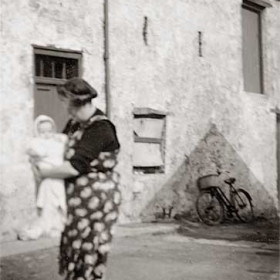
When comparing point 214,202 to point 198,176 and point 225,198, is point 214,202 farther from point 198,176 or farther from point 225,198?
point 198,176

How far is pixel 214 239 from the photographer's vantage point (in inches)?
373

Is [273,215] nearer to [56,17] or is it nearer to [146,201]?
[146,201]

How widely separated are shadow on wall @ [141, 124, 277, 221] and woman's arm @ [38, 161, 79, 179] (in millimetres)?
7267

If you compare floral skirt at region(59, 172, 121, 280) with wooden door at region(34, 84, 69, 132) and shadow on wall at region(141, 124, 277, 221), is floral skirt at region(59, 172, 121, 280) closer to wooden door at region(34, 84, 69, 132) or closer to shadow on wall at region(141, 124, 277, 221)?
wooden door at region(34, 84, 69, 132)

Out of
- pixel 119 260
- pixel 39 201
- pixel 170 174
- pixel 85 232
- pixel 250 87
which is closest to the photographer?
pixel 85 232

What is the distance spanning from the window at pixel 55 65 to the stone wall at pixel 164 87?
14cm

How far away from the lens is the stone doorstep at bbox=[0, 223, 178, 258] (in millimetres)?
7573

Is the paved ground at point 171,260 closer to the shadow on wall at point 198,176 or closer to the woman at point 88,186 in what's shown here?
the shadow on wall at point 198,176

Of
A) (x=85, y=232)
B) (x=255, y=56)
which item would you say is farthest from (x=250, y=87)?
(x=85, y=232)

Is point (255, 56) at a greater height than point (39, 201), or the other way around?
point (255, 56)

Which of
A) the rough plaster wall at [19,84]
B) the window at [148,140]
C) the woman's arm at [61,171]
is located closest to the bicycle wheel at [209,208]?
the window at [148,140]

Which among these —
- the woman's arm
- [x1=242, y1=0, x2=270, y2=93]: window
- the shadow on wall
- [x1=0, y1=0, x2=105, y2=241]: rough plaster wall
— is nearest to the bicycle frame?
the shadow on wall

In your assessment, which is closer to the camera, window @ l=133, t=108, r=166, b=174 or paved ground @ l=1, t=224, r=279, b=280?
paved ground @ l=1, t=224, r=279, b=280

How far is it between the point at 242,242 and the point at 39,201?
126 inches
